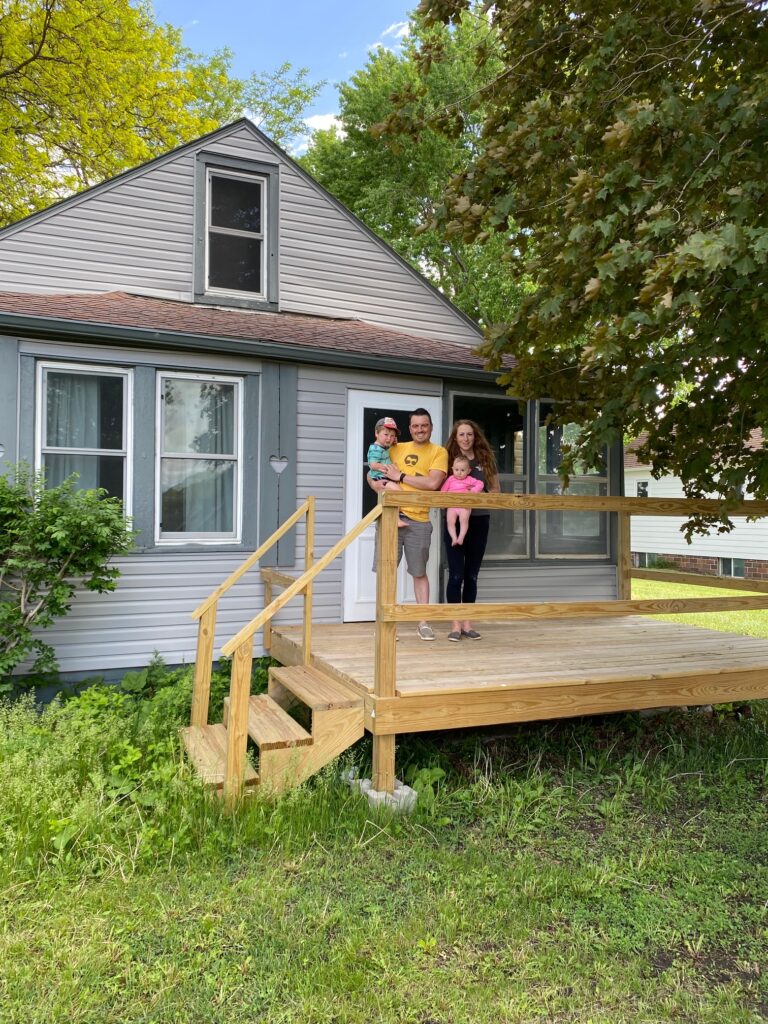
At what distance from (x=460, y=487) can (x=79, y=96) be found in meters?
14.5

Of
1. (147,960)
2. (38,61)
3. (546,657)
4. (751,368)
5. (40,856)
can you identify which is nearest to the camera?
(147,960)

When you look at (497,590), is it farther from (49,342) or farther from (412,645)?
(49,342)

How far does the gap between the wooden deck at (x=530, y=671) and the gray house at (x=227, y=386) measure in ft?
3.69

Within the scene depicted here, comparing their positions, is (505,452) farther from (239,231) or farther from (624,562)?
(239,231)

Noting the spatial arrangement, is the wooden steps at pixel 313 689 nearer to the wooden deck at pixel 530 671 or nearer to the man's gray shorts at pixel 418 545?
the wooden deck at pixel 530 671

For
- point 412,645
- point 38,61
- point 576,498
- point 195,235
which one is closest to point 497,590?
point 412,645

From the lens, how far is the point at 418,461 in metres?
5.57

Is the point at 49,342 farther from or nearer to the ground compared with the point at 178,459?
farther from the ground

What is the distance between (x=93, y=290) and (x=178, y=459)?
82.2 inches

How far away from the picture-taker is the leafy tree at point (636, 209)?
3309mm

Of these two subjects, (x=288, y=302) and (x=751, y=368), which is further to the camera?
(x=288, y=302)

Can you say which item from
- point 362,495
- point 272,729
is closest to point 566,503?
point 272,729

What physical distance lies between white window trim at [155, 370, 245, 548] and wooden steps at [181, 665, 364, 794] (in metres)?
2.09

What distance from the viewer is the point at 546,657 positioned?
5.23 m
